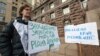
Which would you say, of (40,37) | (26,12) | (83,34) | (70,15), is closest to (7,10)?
(70,15)

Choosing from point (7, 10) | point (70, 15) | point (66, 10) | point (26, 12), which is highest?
point (7, 10)

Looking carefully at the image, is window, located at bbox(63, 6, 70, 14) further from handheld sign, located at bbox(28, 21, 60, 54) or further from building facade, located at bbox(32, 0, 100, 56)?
handheld sign, located at bbox(28, 21, 60, 54)

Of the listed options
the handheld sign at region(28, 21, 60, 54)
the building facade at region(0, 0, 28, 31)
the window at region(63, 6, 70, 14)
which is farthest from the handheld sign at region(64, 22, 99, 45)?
the building facade at region(0, 0, 28, 31)

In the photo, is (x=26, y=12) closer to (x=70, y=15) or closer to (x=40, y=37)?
(x=40, y=37)

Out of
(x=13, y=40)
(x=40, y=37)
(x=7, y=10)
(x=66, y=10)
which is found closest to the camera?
(x=13, y=40)

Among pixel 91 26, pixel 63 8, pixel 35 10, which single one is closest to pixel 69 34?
pixel 91 26

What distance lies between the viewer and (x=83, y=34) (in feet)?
19.2

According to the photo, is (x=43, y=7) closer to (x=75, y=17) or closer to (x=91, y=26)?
(x=75, y=17)

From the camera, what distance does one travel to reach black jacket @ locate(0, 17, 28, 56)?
3.04m

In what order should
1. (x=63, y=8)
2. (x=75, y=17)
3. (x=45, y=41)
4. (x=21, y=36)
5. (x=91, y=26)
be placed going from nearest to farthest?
1. (x=21, y=36)
2. (x=45, y=41)
3. (x=91, y=26)
4. (x=75, y=17)
5. (x=63, y=8)

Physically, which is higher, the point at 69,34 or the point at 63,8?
the point at 63,8

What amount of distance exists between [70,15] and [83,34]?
12.9m

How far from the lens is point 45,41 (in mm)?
4184

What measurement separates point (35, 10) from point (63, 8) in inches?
390
